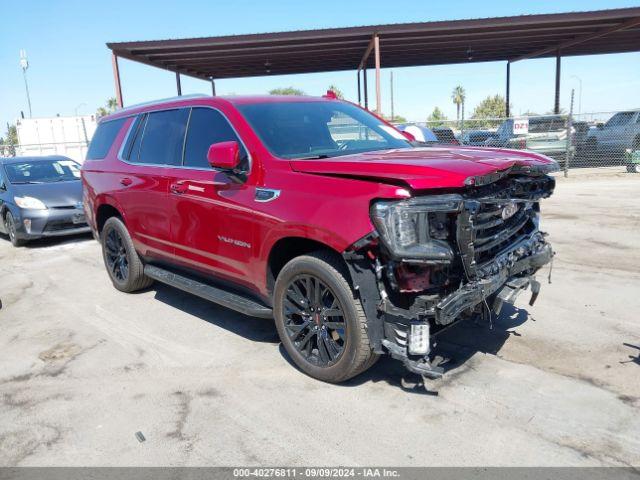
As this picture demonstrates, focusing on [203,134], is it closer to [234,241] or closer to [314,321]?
[234,241]

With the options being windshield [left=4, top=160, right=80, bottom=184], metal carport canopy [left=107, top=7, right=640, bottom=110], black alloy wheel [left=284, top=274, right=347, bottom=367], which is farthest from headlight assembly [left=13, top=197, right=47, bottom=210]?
metal carport canopy [left=107, top=7, right=640, bottom=110]

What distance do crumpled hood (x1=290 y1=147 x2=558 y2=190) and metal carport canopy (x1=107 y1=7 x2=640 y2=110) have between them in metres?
13.7

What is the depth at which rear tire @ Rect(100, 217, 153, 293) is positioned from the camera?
18.7ft

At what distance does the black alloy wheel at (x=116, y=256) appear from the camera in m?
5.97

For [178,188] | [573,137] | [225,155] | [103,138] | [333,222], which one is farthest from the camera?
[573,137]

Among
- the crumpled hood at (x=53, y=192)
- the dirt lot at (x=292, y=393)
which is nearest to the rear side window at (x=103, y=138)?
the dirt lot at (x=292, y=393)

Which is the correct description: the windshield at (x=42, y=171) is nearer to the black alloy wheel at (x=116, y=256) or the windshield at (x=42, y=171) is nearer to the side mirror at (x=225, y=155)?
the black alloy wheel at (x=116, y=256)

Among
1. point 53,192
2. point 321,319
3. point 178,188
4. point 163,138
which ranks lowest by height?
point 321,319

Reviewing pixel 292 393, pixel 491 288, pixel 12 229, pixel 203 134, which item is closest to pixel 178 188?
pixel 203 134

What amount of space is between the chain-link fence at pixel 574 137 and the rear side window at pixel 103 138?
429 inches

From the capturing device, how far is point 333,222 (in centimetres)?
323

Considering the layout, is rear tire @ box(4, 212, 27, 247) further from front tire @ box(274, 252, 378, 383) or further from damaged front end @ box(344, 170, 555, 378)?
damaged front end @ box(344, 170, 555, 378)

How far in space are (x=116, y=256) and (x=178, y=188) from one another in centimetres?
199

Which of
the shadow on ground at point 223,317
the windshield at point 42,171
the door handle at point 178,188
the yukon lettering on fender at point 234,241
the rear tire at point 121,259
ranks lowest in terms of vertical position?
the shadow on ground at point 223,317
